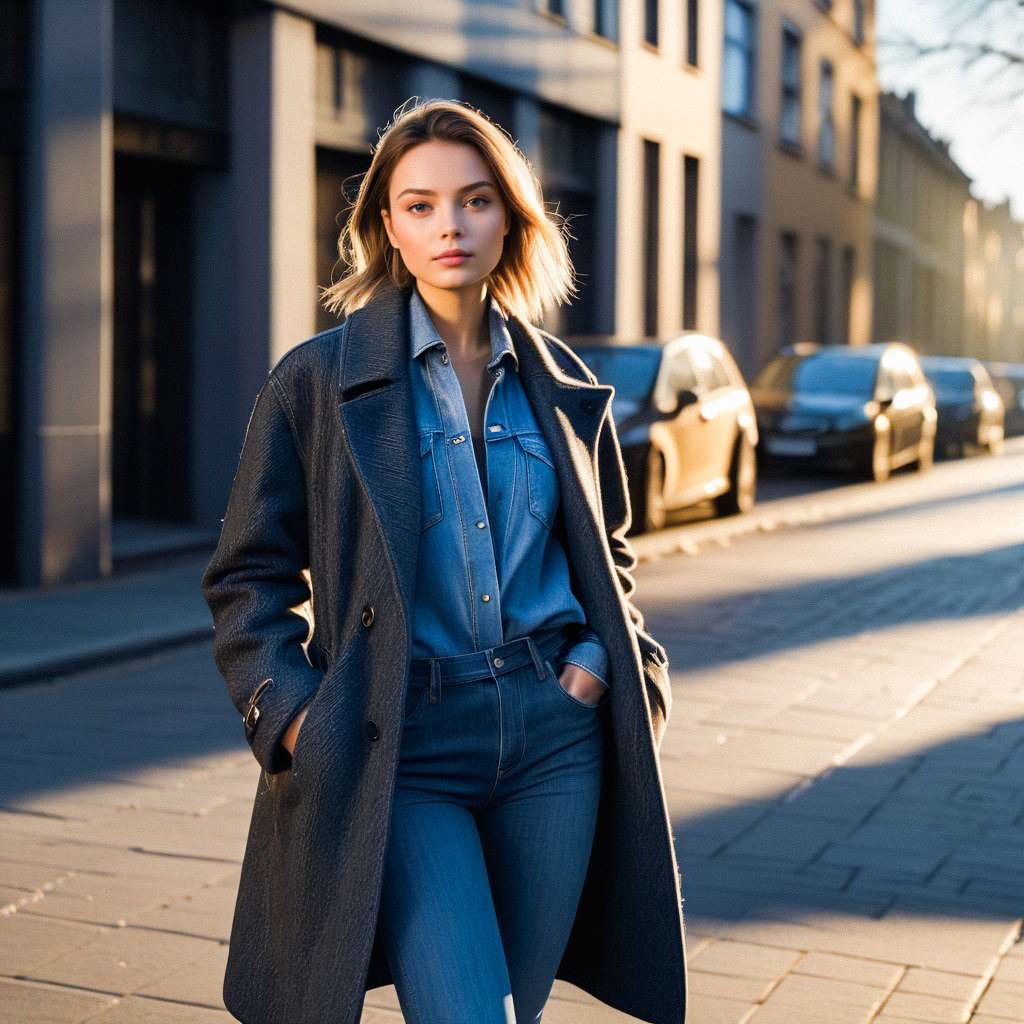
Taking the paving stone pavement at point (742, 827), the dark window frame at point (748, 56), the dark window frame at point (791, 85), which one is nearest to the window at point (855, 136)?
the dark window frame at point (791, 85)

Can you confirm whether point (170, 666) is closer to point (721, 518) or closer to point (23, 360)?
point (23, 360)

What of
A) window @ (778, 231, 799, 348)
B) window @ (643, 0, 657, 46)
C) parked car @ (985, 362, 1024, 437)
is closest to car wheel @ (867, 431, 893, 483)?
window @ (643, 0, 657, 46)

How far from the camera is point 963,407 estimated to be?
2778 centimetres

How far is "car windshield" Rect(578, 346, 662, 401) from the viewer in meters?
15.1

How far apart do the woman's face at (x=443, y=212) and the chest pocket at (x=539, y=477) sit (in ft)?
0.81

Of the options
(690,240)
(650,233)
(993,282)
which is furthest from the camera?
(993,282)

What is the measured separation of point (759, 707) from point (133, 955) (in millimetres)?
3803

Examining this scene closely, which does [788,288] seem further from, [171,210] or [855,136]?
[171,210]

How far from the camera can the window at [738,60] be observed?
29297mm

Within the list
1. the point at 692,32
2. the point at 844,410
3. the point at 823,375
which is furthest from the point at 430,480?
the point at 692,32

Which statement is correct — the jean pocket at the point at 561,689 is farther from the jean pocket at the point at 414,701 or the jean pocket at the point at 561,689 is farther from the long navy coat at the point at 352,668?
the jean pocket at the point at 414,701

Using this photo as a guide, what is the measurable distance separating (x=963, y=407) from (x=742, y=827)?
22.7 m

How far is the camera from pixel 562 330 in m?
21.6

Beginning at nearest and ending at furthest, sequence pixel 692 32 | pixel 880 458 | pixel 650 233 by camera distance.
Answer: pixel 880 458 < pixel 650 233 < pixel 692 32
